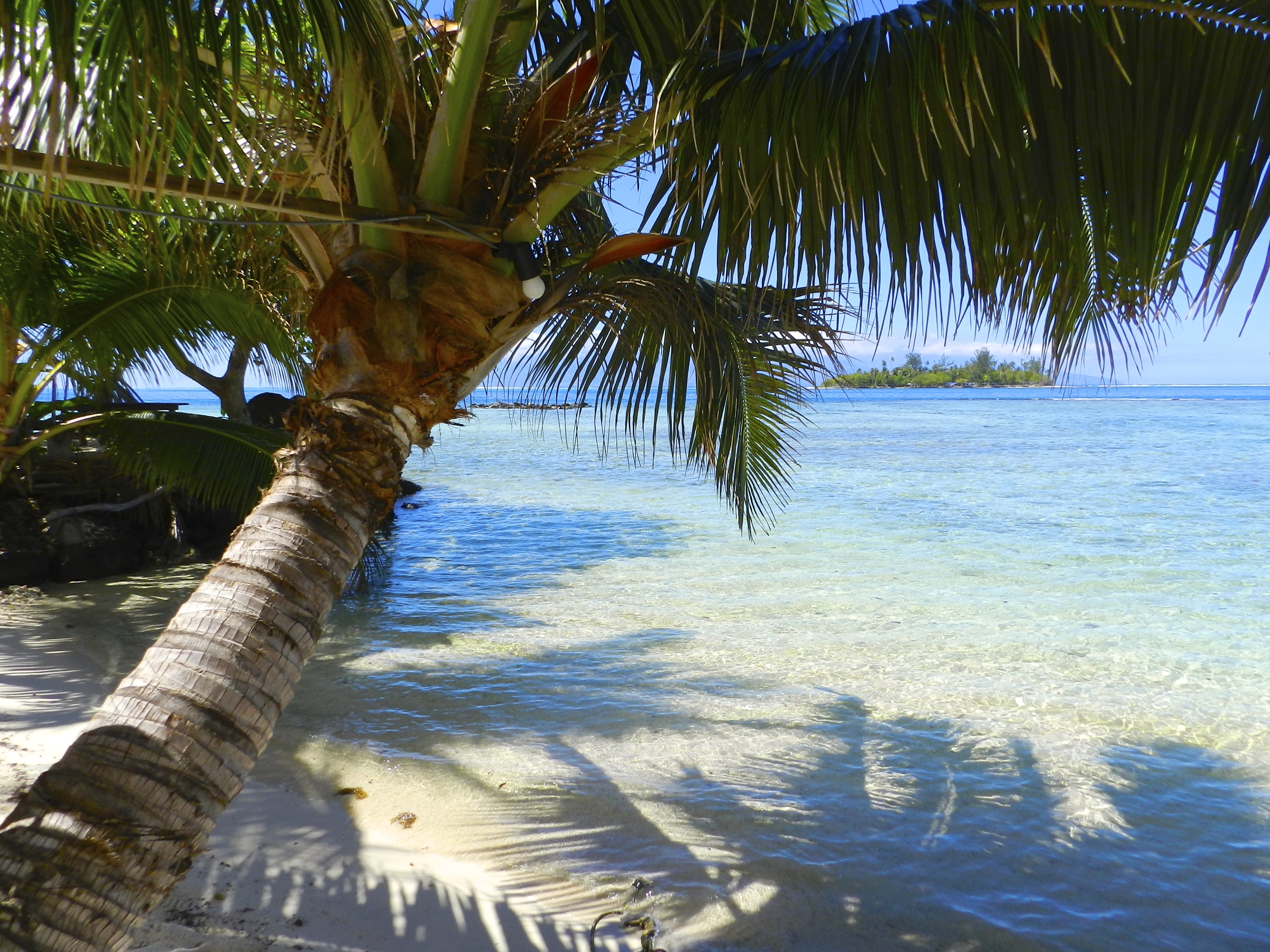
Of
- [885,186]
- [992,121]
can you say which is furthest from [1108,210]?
[885,186]

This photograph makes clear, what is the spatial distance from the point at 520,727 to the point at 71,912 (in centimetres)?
345

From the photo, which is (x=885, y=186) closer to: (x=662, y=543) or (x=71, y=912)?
(x=71, y=912)

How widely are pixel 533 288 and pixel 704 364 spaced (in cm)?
157

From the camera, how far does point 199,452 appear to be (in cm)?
620

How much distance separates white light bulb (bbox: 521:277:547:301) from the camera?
265 centimetres

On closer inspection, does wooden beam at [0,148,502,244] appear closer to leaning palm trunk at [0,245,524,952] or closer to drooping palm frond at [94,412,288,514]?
leaning palm trunk at [0,245,524,952]

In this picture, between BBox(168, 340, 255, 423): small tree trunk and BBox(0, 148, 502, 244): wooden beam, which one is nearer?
BBox(0, 148, 502, 244): wooden beam

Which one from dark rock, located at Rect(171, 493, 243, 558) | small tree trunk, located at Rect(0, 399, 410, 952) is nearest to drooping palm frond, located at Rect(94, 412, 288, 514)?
dark rock, located at Rect(171, 493, 243, 558)

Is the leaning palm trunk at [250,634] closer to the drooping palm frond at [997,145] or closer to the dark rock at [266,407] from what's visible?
the drooping palm frond at [997,145]

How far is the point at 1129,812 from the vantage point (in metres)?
3.98

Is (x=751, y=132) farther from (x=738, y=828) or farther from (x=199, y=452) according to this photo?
(x=199, y=452)

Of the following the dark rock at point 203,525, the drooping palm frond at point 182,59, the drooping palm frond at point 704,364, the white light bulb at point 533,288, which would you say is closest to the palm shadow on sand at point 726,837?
the drooping palm frond at point 704,364

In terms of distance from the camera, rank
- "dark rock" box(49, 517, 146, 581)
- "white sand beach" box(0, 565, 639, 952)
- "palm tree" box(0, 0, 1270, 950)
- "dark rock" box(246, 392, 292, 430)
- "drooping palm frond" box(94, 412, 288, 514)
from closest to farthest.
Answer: "palm tree" box(0, 0, 1270, 950) < "white sand beach" box(0, 565, 639, 952) < "drooping palm frond" box(94, 412, 288, 514) < "dark rock" box(49, 517, 146, 581) < "dark rock" box(246, 392, 292, 430)

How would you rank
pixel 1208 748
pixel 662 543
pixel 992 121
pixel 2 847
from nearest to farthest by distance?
1. pixel 2 847
2. pixel 992 121
3. pixel 1208 748
4. pixel 662 543
